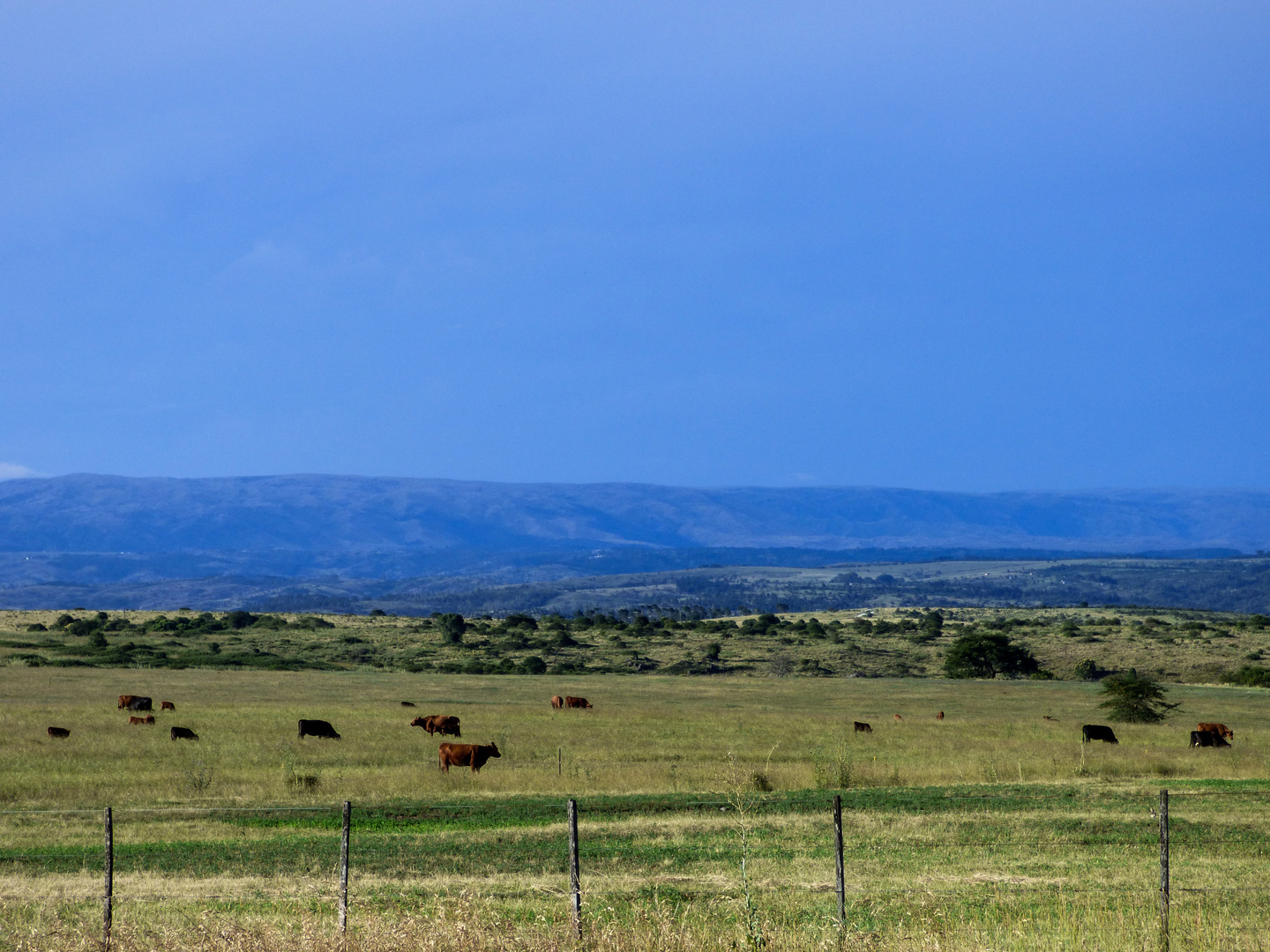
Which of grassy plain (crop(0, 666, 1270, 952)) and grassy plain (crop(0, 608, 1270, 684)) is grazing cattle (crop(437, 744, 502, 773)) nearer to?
grassy plain (crop(0, 666, 1270, 952))

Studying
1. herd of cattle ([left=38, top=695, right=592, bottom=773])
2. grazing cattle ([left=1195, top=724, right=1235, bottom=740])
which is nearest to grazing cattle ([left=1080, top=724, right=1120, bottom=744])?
grazing cattle ([left=1195, top=724, right=1235, bottom=740])

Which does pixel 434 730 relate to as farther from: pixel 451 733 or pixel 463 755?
pixel 463 755

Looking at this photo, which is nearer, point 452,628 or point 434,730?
Answer: point 434,730

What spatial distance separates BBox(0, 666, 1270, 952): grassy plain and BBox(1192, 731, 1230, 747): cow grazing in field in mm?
962

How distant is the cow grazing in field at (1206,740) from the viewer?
38.3 metres

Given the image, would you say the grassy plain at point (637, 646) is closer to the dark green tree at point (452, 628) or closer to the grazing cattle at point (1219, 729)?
the dark green tree at point (452, 628)

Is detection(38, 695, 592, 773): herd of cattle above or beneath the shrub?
above

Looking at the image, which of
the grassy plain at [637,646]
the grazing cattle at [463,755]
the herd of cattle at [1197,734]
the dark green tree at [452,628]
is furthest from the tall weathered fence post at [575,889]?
the dark green tree at [452,628]

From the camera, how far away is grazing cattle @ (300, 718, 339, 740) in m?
37.7

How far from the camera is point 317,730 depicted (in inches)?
1490

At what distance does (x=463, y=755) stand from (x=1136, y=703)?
97.4 ft

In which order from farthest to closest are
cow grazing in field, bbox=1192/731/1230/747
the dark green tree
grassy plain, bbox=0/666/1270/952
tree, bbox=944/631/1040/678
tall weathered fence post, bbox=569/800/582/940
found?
the dark green tree < tree, bbox=944/631/1040/678 < cow grazing in field, bbox=1192/731/1230/747 < grassy plain, bbox=0/666/1270/952 < tall weathered fence post, bbox=569/800/582/940

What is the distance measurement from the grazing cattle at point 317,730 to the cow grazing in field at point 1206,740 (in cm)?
2577

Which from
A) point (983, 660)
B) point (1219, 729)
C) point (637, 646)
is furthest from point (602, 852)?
point (637, 646)
